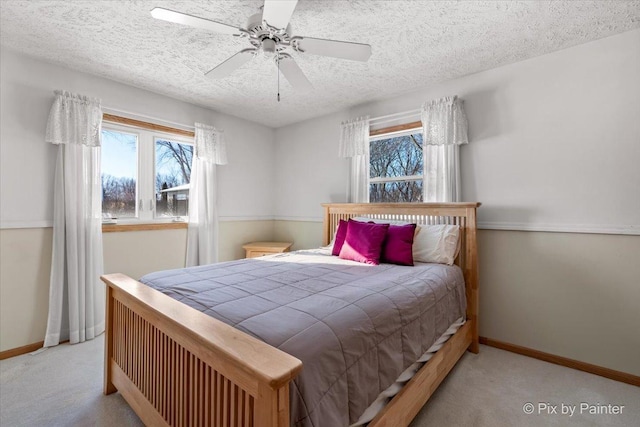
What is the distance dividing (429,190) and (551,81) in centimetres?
129

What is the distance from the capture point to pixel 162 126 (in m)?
3.31

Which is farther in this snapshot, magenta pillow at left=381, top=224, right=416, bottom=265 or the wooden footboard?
magenta pillow at left=381, top=224, right=416, bottom=265

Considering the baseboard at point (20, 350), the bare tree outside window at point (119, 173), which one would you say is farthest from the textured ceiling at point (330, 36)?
the baseboard at point (20, 350)

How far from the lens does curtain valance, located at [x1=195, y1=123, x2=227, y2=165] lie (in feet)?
11.6

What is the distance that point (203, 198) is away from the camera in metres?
3.59

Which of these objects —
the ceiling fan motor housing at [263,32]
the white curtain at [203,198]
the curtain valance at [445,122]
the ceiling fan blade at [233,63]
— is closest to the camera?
the ceiling fan motor housing at [263,32]

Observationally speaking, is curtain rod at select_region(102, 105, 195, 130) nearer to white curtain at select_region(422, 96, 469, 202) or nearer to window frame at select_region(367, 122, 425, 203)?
window frame at select_region(367, 122, 425, 203)

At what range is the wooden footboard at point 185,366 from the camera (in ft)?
2.83

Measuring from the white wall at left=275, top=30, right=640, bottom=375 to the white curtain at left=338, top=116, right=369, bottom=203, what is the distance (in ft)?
2.83

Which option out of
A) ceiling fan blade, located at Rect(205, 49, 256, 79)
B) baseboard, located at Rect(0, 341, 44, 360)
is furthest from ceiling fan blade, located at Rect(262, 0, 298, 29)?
baseboard, located at Rect(0, 341, 44, 360)

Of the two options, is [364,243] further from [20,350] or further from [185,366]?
[20,350]

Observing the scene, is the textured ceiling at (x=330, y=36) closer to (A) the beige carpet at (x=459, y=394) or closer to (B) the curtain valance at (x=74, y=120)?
(B) the curtain valance at (x=74, y=120)

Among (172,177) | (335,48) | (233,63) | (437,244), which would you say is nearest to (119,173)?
(172,177)

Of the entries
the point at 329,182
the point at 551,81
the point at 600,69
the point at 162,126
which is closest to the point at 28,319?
the point at 162,126
